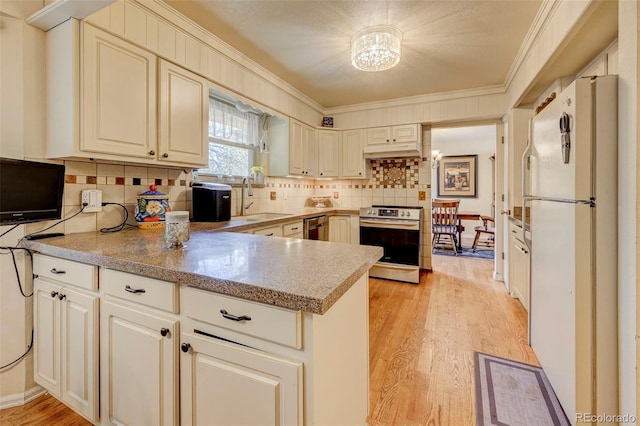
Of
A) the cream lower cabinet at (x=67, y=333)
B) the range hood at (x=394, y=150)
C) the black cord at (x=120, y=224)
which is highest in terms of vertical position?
the range hood at (x=394, y=150)

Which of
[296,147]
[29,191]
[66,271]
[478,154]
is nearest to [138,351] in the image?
[66,271]

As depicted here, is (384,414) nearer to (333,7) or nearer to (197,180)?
(197,180)

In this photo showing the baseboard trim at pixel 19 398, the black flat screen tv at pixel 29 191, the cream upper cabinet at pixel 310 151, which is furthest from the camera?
the cream upper cabinet at pixel 310 151

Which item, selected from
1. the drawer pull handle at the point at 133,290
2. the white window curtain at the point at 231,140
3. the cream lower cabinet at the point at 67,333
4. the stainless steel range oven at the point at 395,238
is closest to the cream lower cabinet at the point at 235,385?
the drawer pull handle at the point at 133,290

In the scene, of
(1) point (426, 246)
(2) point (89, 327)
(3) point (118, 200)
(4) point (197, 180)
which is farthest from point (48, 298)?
(1) point (426, 246)

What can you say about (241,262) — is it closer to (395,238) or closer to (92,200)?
(92,200)

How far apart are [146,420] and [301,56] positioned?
2.76m

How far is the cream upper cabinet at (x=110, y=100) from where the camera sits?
1477mm

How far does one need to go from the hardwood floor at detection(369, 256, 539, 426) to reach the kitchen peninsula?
45 cm

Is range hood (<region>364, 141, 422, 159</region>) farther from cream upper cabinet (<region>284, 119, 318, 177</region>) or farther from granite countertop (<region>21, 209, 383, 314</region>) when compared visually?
granite countertop (<region>21, 209, 383, 314</region>)

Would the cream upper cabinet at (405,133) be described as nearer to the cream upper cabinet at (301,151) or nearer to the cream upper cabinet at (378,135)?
the cream upper cabinet at (378,135)

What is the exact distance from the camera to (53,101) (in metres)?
1.54

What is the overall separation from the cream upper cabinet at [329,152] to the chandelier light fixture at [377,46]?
1.85 meters

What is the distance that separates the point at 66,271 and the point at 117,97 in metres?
0.98
